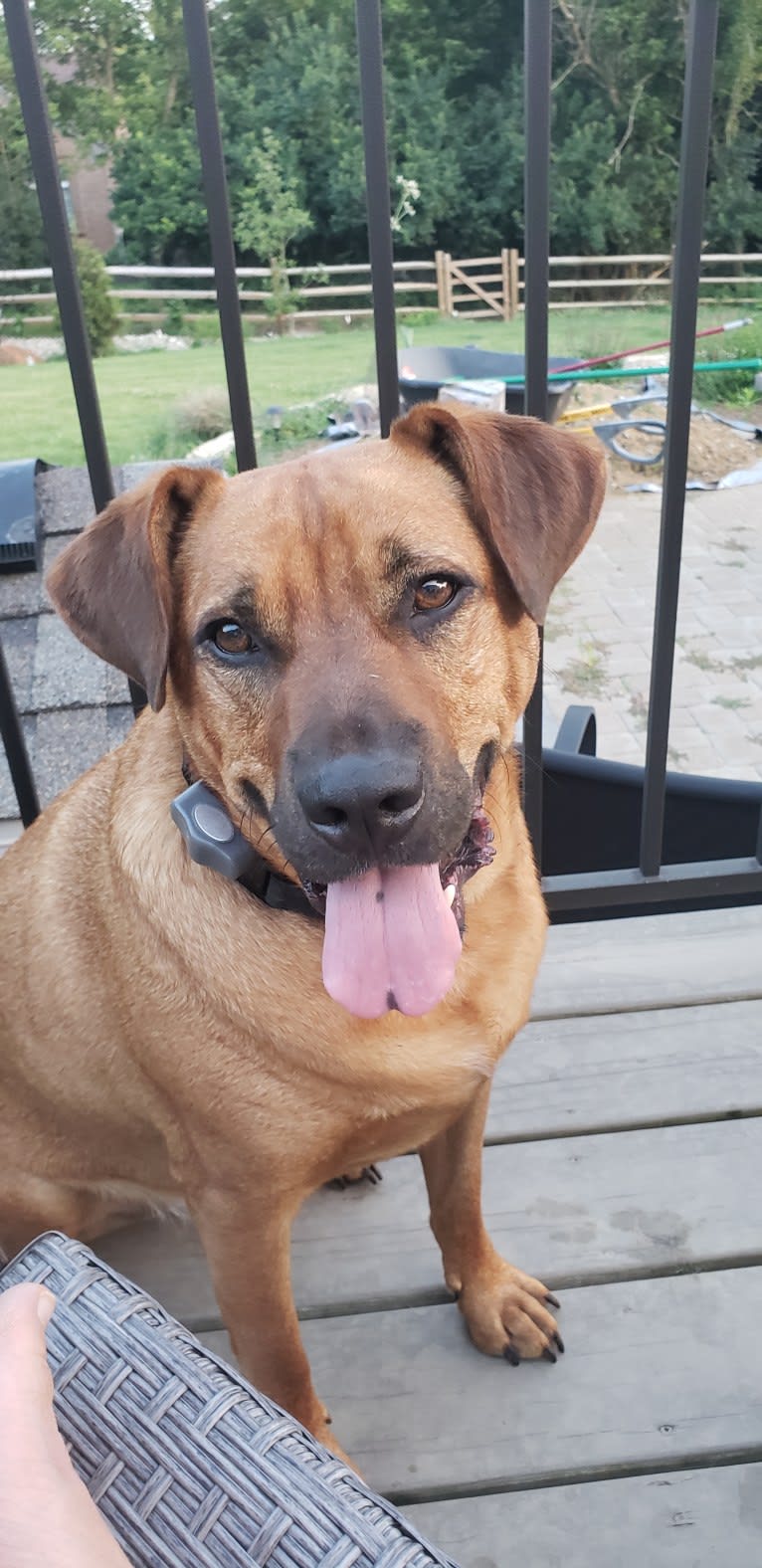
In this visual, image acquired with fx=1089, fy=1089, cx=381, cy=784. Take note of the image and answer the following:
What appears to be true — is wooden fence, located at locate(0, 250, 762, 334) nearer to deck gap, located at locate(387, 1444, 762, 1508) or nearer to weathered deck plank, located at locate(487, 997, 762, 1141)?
weathered deck plank, located at locate(487, 997, 762, 1141)

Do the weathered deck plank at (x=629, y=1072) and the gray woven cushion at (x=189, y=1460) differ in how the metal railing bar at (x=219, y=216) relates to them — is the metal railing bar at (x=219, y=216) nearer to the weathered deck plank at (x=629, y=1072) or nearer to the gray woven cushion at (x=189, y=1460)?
the weathered deck plank at (x=629, y=1072)

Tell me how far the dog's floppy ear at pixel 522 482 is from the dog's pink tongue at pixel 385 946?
17.2 inches

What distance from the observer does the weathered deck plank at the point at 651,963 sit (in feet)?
7.61

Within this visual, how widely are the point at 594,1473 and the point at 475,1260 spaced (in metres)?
0.35

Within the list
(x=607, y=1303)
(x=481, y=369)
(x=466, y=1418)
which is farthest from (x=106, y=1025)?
(x=481, y=369)

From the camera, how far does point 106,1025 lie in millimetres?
1661

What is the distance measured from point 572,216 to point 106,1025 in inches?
1331

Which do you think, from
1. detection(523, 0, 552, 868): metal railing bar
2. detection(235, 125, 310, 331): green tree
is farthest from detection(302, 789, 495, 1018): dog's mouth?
detection(235, 125, 310, 331): green tree

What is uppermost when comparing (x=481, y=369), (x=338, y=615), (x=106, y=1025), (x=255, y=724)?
(x=338, y=615)

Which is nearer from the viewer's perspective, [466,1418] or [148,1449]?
[148,1449]

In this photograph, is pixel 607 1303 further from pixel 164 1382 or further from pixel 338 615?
pixel 338 615

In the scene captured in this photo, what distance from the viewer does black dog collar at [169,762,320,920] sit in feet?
4.94

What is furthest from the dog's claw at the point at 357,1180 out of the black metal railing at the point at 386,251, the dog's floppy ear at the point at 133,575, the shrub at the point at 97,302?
the shrub at the point at 97,302

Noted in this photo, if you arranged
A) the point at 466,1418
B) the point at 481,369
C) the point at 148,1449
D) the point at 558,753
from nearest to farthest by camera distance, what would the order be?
the point at 148,1449 < the point at 466,1418 < the point at 558,753 < the point at 481,369
